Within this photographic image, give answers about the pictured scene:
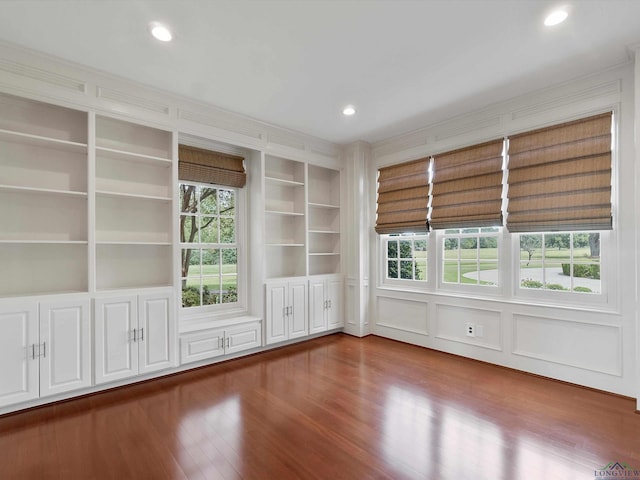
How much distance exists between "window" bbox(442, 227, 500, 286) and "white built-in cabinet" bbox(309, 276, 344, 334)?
5.23ft

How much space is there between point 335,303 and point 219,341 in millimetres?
1860

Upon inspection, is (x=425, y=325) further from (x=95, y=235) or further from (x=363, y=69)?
(x=95, y=235)

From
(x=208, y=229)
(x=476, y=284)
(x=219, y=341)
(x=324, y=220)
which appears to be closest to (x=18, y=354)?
(x=219, y=341)

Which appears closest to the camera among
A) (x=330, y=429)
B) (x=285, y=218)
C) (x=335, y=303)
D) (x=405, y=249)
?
(x=330, y=429)

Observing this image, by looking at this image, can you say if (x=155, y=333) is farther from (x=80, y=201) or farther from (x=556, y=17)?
(x=556, y=17)

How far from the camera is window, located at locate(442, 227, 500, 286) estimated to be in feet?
12.3

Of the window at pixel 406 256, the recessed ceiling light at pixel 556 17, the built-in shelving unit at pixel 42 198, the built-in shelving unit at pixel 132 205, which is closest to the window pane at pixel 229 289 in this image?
the built-in shelving unit at pixel 132 205

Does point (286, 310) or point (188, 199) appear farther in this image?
point (286, 310)

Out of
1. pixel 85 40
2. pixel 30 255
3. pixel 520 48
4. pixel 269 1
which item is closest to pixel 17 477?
pixel 30 255

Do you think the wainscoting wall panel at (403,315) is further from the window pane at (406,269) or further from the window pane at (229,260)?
the window pane at (229,260)

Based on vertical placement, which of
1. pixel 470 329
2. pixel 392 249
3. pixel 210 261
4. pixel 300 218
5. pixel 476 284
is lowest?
pixel 470 329

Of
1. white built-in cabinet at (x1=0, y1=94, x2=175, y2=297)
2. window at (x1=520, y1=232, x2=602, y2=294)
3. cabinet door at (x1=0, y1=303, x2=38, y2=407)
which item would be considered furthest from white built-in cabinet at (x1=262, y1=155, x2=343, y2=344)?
window at (x1=520, y1=232, x2=602, y2=294)

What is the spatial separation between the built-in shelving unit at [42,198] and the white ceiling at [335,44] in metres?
0.63

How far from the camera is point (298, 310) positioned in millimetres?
4496
